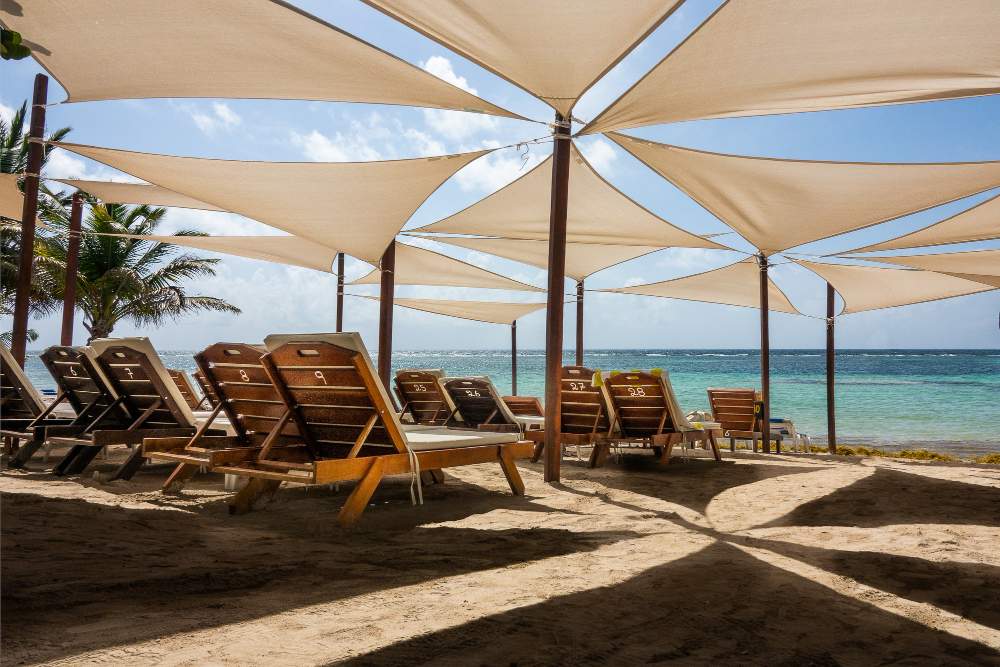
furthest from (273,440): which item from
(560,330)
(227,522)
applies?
(560,330)

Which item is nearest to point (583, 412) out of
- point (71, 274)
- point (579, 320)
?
point (579, 320)

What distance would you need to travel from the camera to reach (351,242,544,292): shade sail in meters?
11.1

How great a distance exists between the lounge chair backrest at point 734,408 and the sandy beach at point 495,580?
4564 millimetres

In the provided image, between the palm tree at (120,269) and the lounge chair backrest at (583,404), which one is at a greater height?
the palm tree at (120,269)

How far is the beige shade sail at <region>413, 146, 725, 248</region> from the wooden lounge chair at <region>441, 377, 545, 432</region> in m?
2.51

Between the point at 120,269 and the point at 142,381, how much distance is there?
42.5 feet

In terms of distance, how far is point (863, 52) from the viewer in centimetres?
429

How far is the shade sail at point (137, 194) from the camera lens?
325 inches

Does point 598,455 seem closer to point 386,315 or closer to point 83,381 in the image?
point 386,315

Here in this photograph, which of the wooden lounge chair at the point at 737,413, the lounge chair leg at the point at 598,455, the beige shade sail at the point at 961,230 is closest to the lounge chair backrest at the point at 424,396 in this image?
the lounge chair leg at the point at 598,455

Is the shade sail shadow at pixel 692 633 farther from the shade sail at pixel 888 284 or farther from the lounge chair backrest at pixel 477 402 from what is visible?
the shade sail at pixel 888 284

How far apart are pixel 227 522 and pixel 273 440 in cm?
45

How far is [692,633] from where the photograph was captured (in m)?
1.87

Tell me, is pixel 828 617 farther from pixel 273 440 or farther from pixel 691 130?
pixel 691 130
